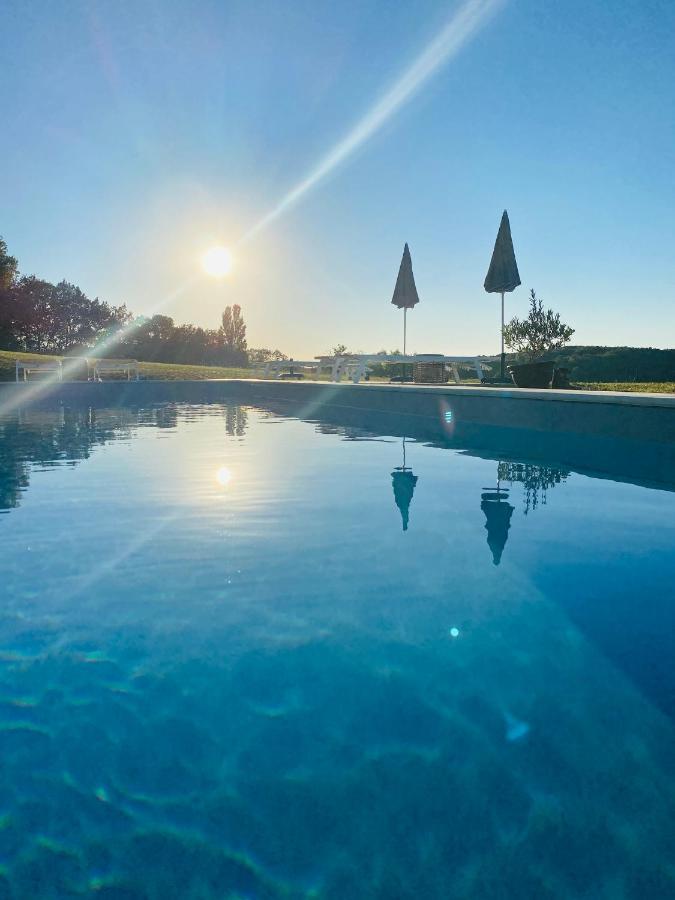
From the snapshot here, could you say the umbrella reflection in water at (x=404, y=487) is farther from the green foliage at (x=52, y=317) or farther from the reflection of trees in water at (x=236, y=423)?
the green foliage at (x=52, y=317)

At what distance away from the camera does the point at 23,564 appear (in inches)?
133

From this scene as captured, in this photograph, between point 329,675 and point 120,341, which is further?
point 120,341

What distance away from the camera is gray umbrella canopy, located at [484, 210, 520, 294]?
53.2 ft

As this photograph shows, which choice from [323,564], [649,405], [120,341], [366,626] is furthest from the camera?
[120,341]

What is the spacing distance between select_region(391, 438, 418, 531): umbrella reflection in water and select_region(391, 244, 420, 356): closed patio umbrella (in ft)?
44.3

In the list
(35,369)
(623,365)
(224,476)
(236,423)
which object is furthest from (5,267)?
(224,476)

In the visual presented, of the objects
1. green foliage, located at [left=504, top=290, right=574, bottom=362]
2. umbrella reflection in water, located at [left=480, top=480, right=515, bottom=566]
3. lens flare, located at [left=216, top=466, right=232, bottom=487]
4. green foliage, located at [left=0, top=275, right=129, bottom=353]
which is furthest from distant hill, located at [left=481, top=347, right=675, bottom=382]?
green foliage, located at [left=0, top=275, right=129, bottom=353]

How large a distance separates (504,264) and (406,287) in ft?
12.5

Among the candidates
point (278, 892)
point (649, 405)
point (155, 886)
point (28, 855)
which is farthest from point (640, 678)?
point (649, 405)

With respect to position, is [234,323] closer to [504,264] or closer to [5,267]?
[5,267]

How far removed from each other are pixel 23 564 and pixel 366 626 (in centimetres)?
208

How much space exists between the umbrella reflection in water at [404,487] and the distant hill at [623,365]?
1832 centimetres

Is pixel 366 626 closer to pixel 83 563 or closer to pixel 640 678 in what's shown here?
pixel 640 678

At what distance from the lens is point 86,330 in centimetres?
5319
